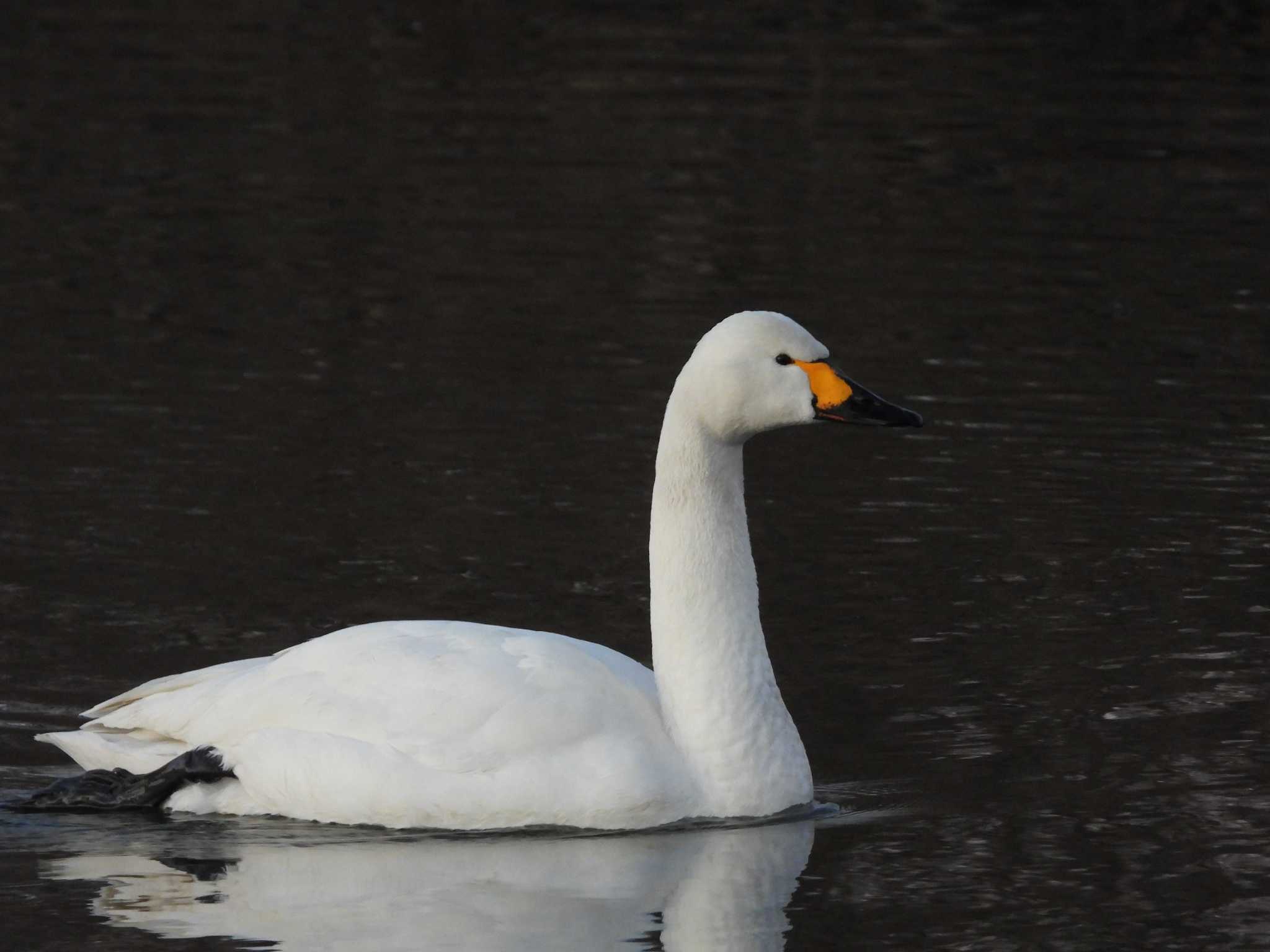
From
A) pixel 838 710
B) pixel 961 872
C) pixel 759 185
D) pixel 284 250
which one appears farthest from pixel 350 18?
pixel 961 872

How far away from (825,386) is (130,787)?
9.07 feet

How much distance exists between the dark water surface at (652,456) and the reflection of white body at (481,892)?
0.07 ft

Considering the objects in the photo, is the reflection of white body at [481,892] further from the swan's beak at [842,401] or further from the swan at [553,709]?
the swan's beak at [842,401]

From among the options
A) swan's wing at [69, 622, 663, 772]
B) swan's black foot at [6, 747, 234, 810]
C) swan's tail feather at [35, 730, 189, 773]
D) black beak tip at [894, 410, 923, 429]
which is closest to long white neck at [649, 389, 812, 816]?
swan's wing at [69, 622, 663, 772]

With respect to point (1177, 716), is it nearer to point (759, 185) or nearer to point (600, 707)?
point (600, 707)

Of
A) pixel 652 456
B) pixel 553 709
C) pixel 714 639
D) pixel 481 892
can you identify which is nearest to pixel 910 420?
pixel 714 639

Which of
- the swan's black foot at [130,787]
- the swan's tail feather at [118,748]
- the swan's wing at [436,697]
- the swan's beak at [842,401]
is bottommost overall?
the swan's black foot at [130,787]

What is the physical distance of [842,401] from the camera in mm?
8414

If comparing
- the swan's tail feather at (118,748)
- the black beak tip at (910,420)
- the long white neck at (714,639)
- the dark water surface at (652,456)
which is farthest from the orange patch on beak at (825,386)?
the swan's tail feather at (118,748)

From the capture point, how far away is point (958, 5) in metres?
34.2

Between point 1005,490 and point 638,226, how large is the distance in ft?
25.2

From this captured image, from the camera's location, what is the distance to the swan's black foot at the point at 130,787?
837 cm

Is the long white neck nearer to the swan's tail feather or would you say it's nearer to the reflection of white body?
the reflection of white body

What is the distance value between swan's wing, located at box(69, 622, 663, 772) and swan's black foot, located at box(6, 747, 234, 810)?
0.26ft
